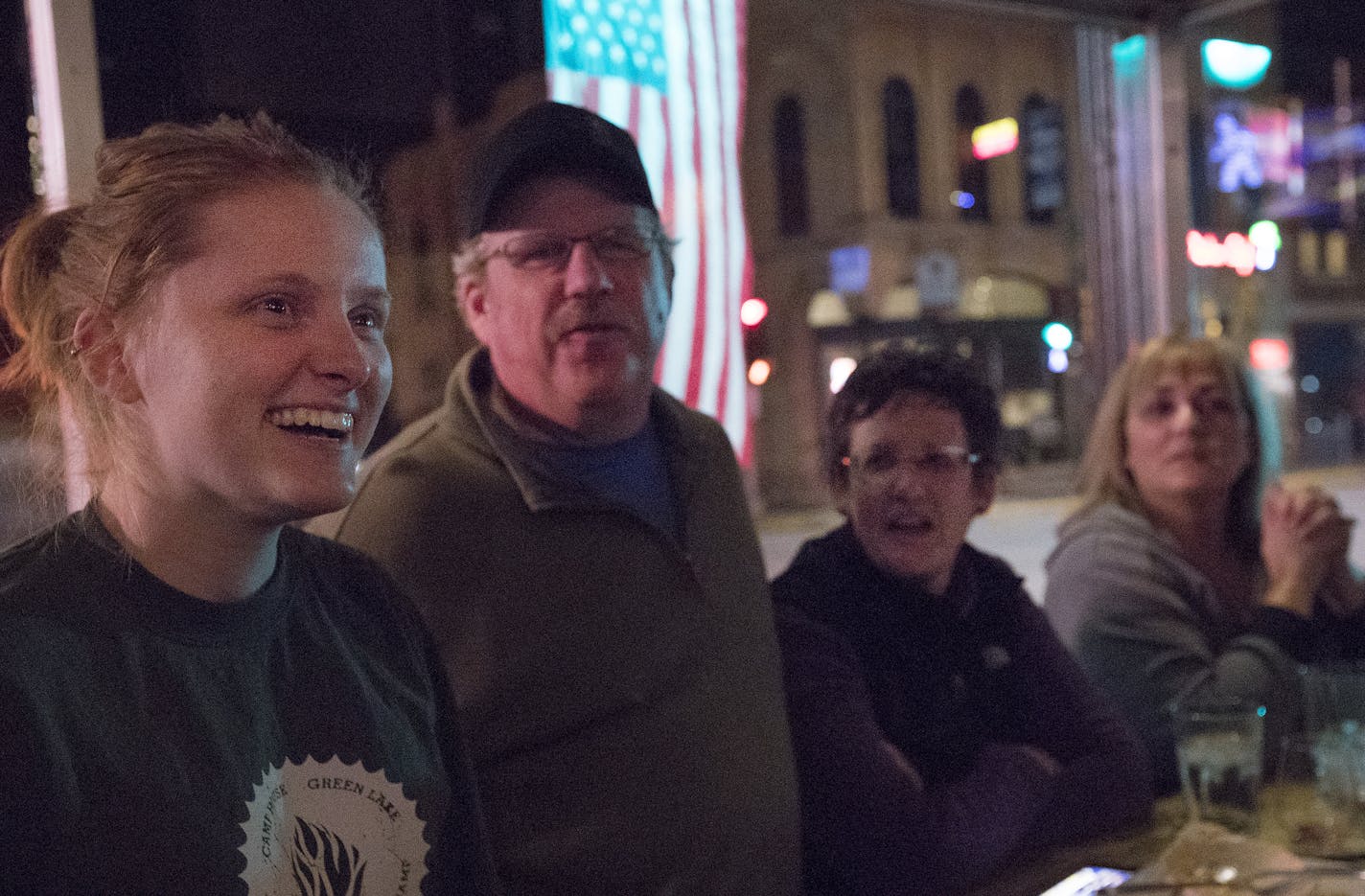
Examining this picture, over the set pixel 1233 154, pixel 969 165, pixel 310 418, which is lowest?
pixel 310 418

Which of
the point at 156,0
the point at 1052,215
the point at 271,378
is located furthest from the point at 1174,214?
the point at 1052,215

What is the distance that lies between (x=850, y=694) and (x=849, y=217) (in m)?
20.4

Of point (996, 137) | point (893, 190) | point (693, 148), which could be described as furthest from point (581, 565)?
point (996, 137)

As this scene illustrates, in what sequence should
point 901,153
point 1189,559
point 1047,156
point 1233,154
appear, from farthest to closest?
point 901,153 < point 1047,156 < point 1233,154 < point 1189,559

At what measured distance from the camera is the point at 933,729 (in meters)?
1.93

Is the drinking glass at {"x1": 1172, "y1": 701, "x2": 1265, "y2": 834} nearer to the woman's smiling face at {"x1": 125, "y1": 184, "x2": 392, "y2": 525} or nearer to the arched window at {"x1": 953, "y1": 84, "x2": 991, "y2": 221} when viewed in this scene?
the woman's smiling face at {"x1": 125, "y1": 184, "x2": 392, "y2": 525}

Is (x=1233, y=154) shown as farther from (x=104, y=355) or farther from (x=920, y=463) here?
(x=104, y=355)

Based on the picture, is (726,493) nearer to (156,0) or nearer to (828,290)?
(156,0)

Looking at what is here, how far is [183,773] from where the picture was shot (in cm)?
106

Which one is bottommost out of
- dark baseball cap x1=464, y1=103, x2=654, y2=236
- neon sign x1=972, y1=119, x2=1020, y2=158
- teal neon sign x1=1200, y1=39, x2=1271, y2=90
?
dark baseball cap x1=464, y1=103, x2=654, y2=236

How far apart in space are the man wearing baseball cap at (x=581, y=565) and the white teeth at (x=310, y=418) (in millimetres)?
623

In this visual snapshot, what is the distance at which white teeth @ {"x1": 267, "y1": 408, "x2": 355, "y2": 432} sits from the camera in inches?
44.3

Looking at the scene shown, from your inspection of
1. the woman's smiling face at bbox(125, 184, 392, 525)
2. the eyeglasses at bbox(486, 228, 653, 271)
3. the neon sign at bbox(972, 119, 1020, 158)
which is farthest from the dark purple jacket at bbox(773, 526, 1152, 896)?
the neon sign at bbox(972, 119, 1020, 158)

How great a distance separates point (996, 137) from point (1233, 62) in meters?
19.4
